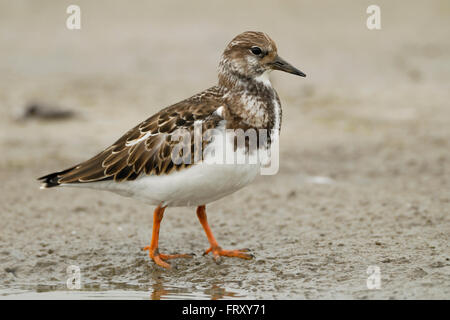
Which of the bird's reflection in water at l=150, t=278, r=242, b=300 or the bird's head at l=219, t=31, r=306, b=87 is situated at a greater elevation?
the bird's head at l=219, t=31, r=306, b=87

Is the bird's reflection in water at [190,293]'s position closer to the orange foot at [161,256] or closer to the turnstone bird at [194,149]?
the orange foot at [161,256]

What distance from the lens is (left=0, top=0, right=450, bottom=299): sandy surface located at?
7.04 meters

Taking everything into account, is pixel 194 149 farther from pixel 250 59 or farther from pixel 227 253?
pixel 227 253

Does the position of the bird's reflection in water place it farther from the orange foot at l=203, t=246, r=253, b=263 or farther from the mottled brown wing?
the mottled brown wing

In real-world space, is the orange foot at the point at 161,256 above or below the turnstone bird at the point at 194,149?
below

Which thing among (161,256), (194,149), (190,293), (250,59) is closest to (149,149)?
(194,149)

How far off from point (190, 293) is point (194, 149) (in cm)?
132

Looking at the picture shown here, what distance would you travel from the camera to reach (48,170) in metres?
11.0

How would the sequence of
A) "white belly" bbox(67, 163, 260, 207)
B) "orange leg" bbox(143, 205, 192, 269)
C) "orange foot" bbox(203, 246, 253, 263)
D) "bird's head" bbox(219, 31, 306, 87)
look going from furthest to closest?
1. "orange foot" bbox(203, 246, 253, 263)
2. "orange leg" bbox(143, 205, 192, 269)
3. "bird's head" bbox(219, 31, 306, 87)
4. "white belly" bbox(67, 163, 260, 207)

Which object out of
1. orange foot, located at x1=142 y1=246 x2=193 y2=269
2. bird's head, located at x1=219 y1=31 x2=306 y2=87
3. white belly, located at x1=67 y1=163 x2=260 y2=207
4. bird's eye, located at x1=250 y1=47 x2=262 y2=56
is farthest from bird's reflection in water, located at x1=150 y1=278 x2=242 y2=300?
bird's eye, located at x1=250 y1=47 x2=262 y2=56

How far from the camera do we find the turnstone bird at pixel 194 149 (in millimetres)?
6562

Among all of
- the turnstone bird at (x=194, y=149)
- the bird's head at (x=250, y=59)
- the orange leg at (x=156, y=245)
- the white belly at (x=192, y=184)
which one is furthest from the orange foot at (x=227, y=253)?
the bird's head at (x=250, y=59)

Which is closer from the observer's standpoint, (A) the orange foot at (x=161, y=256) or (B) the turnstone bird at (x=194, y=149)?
(B) the turnstone bird at (x=194, y=149)

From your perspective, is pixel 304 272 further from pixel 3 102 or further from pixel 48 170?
pixel 3 102
